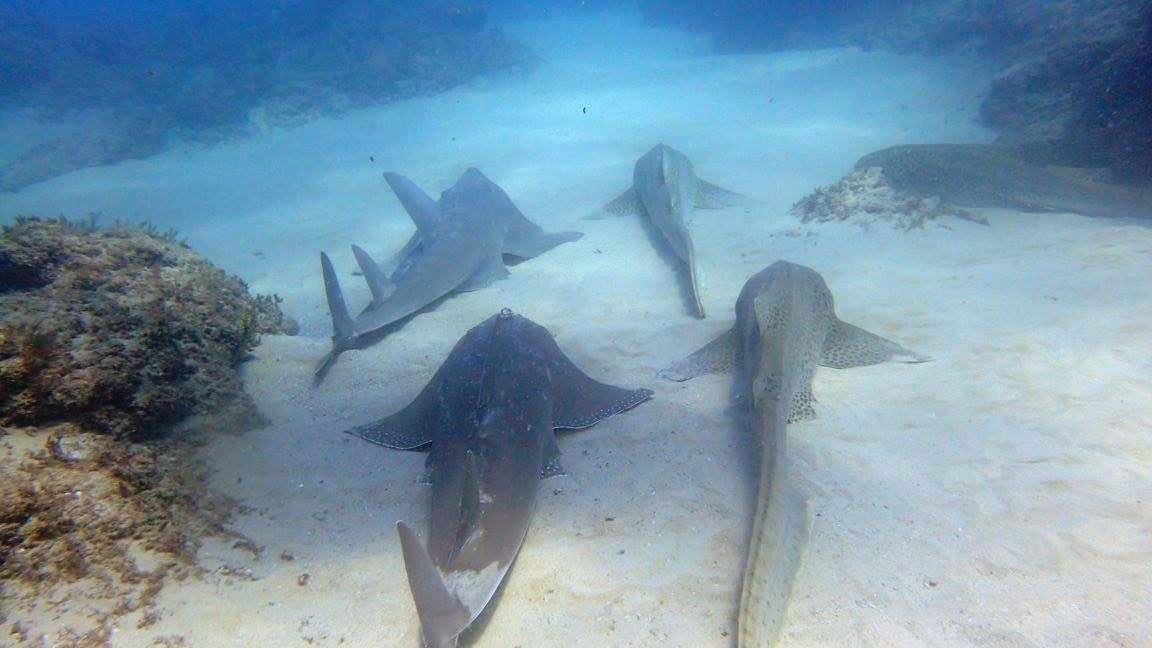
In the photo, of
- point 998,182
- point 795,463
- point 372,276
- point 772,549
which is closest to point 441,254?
point 372,276

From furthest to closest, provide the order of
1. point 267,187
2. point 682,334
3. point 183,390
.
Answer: point 267,187 < point 682,334 < point 183,390

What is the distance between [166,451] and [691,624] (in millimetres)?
4003

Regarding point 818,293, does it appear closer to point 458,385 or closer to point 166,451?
point 458,385

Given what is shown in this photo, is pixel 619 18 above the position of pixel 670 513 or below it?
above

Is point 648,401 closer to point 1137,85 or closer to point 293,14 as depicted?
point 1137,85

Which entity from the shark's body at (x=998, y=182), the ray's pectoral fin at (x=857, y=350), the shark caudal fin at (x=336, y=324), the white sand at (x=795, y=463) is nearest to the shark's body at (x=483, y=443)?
the white sand at (x=795, y=463)

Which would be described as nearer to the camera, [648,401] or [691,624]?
[691,624]

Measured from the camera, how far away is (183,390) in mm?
4250

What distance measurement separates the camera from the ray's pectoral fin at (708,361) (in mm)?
5250

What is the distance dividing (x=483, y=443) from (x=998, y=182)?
10.1 meters

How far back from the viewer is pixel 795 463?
13.2 ft

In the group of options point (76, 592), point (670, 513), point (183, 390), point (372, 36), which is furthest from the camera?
point (372, 36)

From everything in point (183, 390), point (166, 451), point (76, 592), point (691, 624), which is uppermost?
point (183, 390)

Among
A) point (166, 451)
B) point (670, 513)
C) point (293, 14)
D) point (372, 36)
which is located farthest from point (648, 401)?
point (293, 14)
